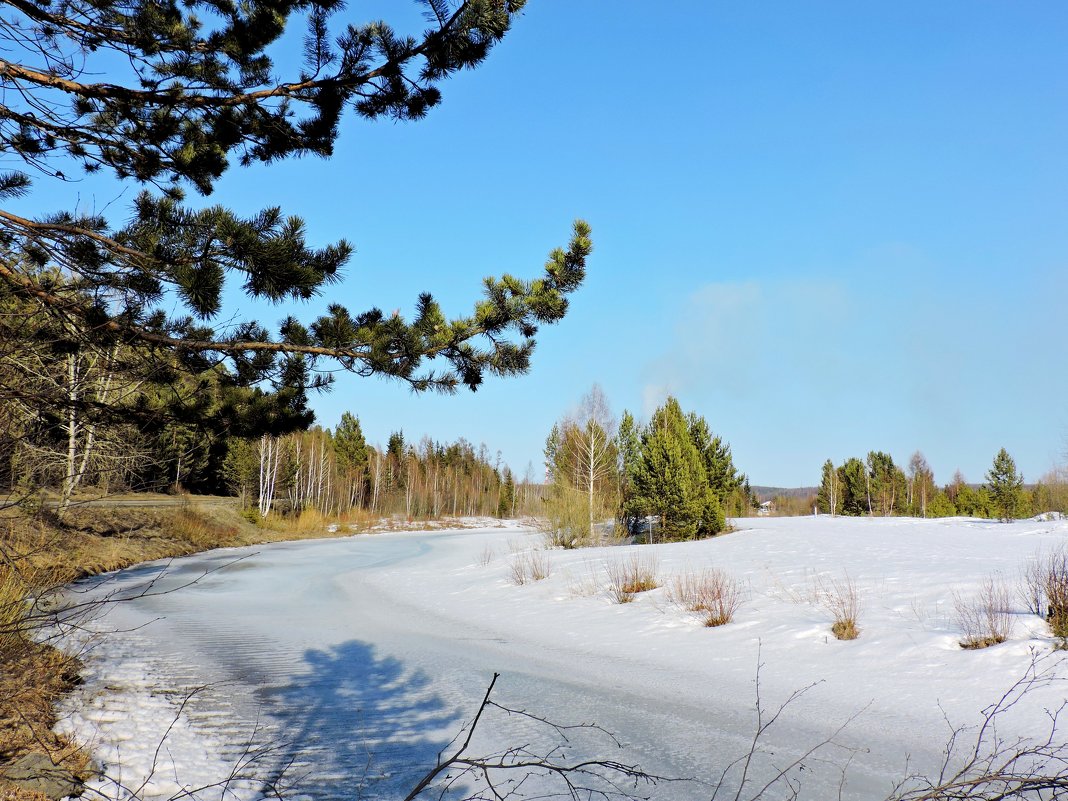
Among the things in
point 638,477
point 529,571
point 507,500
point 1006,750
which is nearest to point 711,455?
point 638,477

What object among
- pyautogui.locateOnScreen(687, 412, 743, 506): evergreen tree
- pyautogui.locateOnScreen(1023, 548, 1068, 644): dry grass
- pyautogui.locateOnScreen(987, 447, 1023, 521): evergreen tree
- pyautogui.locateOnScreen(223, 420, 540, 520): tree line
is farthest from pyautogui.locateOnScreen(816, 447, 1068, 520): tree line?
pyautogui.locateOnScreen(1023, 548, 1068, 644): dry grass

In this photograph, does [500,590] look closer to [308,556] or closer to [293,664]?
[293,664]

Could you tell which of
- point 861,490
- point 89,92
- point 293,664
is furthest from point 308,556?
point 861,490

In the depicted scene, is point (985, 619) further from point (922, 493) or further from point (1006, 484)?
point (922, 493)

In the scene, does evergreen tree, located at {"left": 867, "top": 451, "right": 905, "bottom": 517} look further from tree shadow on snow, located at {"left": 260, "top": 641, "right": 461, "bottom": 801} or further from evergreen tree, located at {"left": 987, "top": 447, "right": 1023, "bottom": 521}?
tree shadow on snow, located at {"left": 260, "top": 641, "right": 461, "bottom": 801}

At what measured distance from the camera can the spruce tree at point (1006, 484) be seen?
40875 millimetres

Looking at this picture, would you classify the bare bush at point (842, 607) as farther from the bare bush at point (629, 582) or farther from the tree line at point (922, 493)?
the tree line at point (922, 493)

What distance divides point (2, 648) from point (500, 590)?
9.39m

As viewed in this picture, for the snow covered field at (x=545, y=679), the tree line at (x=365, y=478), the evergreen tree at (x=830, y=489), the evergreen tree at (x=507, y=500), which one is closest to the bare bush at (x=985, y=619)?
the snow covered field at (x=545, y=679)

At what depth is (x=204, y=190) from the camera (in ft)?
15.2

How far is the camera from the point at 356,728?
5.12m

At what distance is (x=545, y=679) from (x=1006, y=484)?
45102 mm

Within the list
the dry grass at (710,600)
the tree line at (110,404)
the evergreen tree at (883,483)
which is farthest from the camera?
the evergreen tree at (883,483)

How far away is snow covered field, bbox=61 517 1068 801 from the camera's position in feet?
14.4
